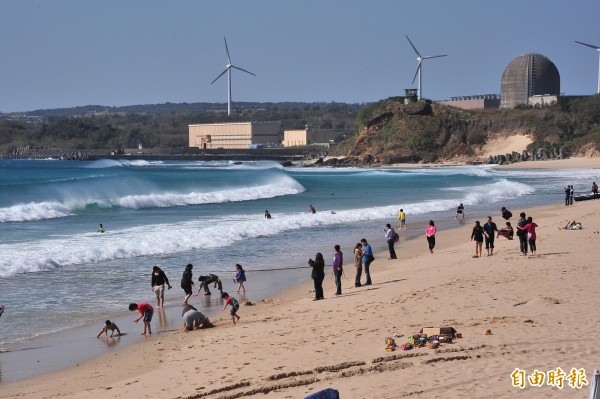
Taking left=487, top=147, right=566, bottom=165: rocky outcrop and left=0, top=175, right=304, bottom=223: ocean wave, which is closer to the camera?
left=0, top=175, right=304, bottom=223: ocean wave

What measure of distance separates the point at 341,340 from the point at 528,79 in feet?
425

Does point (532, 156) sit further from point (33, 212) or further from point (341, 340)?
point (341, 340)

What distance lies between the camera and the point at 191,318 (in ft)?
46.9

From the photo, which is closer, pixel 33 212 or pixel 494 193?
pixel 33 212

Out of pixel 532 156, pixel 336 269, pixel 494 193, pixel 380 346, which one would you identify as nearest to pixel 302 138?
pixel 532 156

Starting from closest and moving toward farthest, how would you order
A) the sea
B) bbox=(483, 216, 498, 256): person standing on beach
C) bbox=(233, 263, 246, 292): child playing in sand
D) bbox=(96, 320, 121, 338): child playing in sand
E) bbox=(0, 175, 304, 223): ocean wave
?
bbox=(96, 320, 121, 338): child playing in sand → the sea → bbox=(233, 263, 246, 292): child playing in sand → bbox=(483, 216, 498, 256): person standing on beach → bbox=(0, 175, 304, 223): ocean wave

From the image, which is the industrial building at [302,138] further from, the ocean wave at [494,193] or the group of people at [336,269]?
the group of people at [336,269]

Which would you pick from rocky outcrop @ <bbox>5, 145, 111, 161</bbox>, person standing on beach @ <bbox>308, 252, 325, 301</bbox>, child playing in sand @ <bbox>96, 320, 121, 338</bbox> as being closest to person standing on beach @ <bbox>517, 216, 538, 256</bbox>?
person standing on beach @ <bbox>308, 252, 325, 301</bbox>

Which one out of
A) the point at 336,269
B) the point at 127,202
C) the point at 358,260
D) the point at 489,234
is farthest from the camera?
the point at 127,202

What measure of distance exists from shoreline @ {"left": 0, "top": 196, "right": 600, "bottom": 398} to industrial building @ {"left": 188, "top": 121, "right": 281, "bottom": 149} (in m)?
153

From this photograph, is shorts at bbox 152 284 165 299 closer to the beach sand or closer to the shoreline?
the beach sand

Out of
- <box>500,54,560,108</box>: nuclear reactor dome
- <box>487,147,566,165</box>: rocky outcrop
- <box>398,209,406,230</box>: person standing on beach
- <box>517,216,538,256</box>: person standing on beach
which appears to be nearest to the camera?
<box>517,216,538,256</box>: person standing on beach

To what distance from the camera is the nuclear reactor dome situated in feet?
438

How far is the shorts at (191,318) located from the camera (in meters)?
14.2
